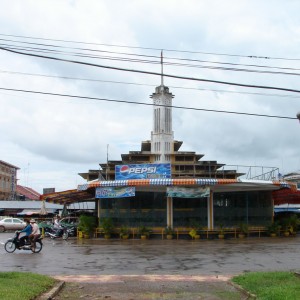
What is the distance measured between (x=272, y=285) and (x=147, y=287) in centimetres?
294

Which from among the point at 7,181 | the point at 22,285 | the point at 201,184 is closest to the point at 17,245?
the point at 22,285

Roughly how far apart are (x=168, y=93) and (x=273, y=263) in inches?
2432

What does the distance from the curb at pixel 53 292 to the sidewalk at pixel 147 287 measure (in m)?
0.09

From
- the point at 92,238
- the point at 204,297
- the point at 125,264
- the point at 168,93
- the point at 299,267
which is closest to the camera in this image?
the point at 204,297

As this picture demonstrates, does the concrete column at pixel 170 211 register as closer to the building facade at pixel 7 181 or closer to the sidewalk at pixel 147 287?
the sidewalk at pixel 147 287

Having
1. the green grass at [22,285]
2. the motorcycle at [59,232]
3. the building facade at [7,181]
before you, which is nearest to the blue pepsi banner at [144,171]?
the motorcycle at [59,232]

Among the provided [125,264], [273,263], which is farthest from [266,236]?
[125,264]

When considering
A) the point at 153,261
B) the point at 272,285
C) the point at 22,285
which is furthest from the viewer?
the point at 153,261

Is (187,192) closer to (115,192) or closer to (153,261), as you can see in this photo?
(115,192)

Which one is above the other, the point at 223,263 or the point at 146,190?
the point at 146,190

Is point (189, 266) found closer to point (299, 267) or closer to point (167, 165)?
point (299, 267)

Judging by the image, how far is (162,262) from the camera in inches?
666

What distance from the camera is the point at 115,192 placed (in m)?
→ 30.8

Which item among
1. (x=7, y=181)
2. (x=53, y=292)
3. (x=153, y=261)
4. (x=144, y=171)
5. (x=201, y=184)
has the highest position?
(x=7, y=181)
